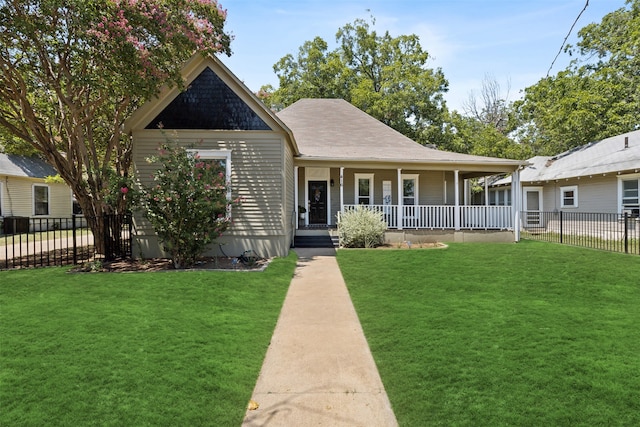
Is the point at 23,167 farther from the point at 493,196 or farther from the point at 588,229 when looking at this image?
the point at 588,229

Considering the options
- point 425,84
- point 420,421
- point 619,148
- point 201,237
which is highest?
point 425,84

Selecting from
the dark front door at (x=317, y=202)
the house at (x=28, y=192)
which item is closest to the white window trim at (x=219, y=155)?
the dark front door at (x=317, y=202)

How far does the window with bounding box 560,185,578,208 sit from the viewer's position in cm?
1917

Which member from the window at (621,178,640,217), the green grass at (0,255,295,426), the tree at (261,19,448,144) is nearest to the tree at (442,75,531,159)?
the tree at (261,19,448,144)

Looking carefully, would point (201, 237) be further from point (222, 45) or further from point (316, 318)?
point (222, 45)

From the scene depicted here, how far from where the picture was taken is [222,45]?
38.2ft

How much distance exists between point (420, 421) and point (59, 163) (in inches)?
448

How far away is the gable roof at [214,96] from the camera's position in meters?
10.7

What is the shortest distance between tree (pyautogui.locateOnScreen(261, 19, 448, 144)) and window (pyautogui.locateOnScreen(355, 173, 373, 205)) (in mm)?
9859

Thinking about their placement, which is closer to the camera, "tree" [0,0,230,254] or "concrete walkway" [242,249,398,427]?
"concrete walkway" [242,249,398,427]

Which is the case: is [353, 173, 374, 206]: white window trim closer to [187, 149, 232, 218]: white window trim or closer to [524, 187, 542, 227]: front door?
[187, 149, 232, 218]: white window trim

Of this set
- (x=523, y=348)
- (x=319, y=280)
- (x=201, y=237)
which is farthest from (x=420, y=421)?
(x=201, y=237)

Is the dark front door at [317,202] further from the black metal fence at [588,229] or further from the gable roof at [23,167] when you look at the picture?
the gable roof at [23,167]

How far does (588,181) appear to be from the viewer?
721 inches
